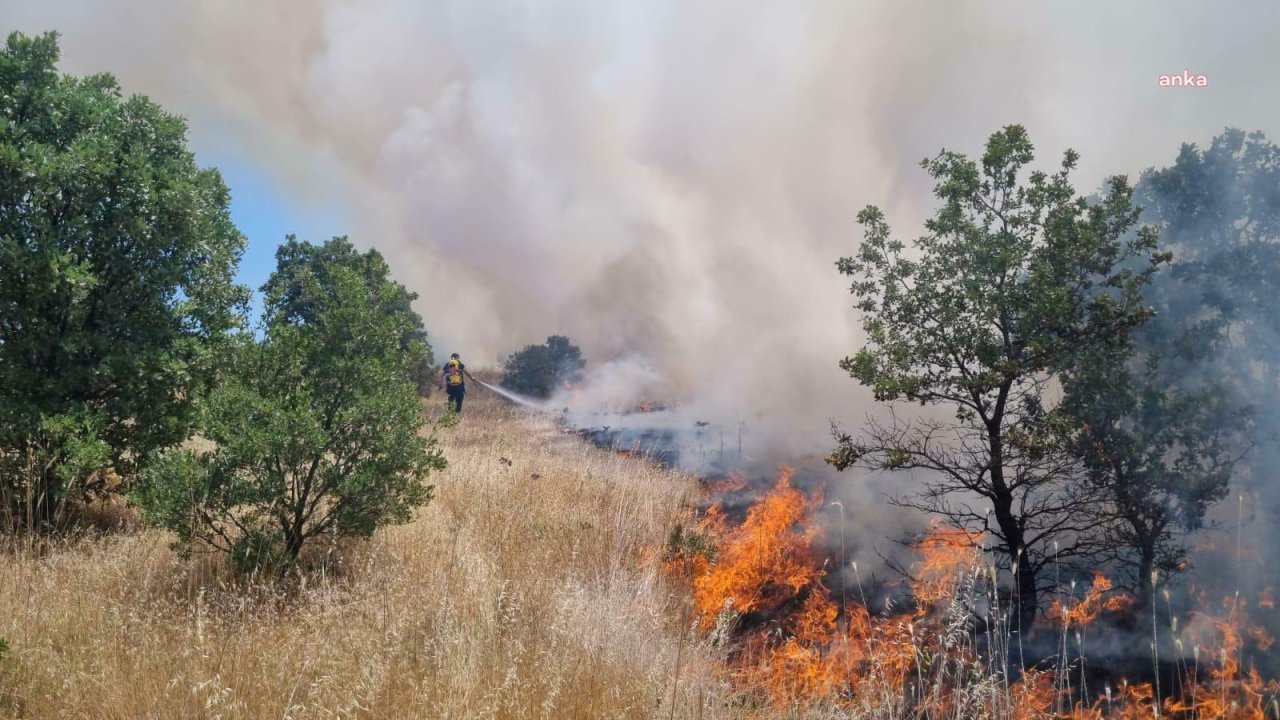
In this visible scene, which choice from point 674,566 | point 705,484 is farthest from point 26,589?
point 705,484

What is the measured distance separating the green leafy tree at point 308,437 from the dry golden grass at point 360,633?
1.61 feet

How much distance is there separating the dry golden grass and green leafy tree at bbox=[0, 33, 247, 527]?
1.16 meters

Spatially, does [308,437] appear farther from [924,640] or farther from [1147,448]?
[1147,448]

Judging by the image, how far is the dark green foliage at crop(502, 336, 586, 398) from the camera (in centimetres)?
3000

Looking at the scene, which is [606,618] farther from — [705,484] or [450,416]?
[705,484]

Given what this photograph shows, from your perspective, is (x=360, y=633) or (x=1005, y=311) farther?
(x=1005, y=311)

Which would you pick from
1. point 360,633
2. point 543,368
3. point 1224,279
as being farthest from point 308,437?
point 543,368

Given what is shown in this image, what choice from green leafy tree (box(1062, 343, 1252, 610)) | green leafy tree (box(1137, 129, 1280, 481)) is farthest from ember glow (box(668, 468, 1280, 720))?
green leafy tree (box(1137, 129, 1280, 481))

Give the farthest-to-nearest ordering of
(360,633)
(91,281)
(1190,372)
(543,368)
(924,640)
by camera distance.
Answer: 1. (543,368)
2. (1190,372)
3. (924,640)
4. (91,281)
5. (360,633)

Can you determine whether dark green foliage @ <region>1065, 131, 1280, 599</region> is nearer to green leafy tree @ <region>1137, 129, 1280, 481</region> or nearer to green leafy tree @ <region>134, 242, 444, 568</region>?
green leafy tree @ <region>1137, 129, 1280, 481</region>

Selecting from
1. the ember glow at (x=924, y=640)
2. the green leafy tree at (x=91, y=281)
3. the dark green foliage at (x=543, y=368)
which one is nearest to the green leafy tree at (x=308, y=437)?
the green leafy tree at (x=91, y=281)

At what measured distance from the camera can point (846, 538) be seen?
953cm

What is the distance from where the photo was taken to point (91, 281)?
6602mm

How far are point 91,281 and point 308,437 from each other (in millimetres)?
3124
